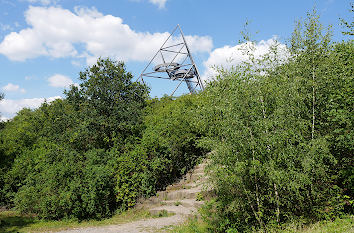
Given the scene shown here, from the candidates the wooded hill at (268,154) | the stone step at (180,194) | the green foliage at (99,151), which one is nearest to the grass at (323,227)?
the wooded hill at (268,154)

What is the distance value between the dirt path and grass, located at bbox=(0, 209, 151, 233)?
0.38 m

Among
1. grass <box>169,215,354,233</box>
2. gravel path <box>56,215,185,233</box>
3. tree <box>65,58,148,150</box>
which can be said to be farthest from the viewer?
tree <box>65,58,148,150</box>

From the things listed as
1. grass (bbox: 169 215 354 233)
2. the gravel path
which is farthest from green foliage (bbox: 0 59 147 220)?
grass (bbox: 169 215 354 233)

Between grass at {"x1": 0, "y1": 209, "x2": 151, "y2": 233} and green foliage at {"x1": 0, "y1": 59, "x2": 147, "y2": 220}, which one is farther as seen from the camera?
green foliage at {"x1": 0, "y1": 59, "x2": 147, "y2": 220}

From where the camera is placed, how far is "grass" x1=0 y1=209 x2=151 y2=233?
7449mm

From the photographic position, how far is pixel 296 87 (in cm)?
470

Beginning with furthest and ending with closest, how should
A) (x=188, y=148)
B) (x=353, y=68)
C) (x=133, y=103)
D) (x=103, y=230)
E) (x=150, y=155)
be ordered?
→ (x=133, y=103) < (x=188, y=148) < (x=150, y=155) < (x=103, y=230) < (x=353, y=68)

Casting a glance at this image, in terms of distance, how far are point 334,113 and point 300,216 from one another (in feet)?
6.61

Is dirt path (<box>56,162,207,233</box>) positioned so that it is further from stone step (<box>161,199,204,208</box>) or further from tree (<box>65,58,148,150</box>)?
tree (<box>65,58,148,150</box>)

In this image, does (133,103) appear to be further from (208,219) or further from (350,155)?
(350,155)

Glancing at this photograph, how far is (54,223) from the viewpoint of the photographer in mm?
7965

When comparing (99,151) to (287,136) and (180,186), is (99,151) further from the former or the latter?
(287,136)

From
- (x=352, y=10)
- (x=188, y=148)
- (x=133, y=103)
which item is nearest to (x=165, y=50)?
(x=133, y=103)

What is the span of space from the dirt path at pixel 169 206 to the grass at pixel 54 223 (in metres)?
0.38
